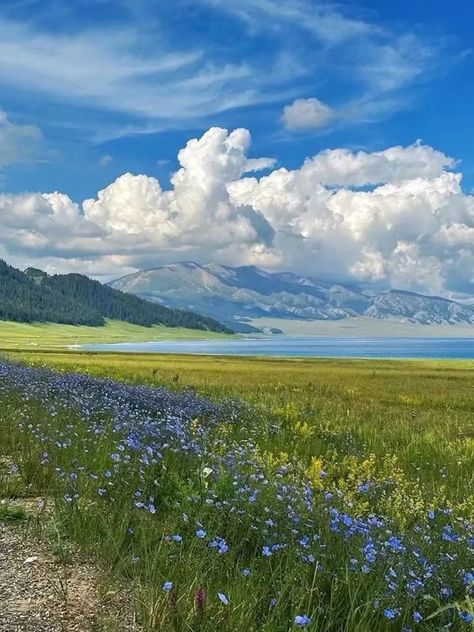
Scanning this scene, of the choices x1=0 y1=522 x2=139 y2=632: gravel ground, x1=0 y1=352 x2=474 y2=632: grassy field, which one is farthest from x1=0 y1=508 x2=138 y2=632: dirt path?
x1=0 y1=352 x2=474 y2=632: grassy field

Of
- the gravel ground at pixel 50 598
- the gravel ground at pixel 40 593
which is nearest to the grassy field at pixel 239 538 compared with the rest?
the gravel ground at pixel 50 598

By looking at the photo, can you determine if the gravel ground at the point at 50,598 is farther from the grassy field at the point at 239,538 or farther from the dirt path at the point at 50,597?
the grassy field at the point at 239,538

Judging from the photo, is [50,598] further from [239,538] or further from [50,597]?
[239,538]

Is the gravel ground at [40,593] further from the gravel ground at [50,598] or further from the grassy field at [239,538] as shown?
the grassy field at [239,538]

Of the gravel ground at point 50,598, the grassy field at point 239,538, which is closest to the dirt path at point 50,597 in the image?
the gravel ground at point 50,598

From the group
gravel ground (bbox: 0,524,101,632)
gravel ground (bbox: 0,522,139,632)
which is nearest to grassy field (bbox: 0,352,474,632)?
gravel ground (bbox: 0,522,139,632)

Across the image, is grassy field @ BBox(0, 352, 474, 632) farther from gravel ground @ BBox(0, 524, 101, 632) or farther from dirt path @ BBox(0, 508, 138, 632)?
gravel ground @ BBox(0, 524, 101, 632)

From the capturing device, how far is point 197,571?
4.68 meters

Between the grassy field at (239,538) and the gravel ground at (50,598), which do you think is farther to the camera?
the grassy field at (239,538)

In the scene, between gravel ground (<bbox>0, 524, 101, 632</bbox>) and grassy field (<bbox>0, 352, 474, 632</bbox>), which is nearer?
gravel ground (<bbox>0, 524, 101, 632</bbox>)

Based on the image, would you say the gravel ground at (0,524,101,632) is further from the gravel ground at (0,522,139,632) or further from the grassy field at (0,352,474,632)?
the grassy field at (0,352,474,632)

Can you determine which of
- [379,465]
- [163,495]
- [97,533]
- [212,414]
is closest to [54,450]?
[163,495]

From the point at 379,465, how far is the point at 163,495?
26.9ft

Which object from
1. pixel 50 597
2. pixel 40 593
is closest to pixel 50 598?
pixel 50 597
